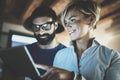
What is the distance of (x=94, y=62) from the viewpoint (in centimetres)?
221

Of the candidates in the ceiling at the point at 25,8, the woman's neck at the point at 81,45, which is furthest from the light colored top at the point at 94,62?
the ceiling at the point at 25,8

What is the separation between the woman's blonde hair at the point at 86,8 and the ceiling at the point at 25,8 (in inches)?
1.4

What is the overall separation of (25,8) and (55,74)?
0.56 metres

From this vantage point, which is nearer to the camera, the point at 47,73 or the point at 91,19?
the point at 47,73

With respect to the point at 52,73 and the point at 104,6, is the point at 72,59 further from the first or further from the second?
the point at 104,6

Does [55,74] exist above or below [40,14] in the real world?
below

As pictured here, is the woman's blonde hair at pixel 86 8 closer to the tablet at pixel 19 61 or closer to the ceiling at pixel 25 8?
the ceiling at pixel 25 8

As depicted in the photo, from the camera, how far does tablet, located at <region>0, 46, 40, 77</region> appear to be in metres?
2.15

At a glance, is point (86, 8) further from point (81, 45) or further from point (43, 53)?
point (43, 53)

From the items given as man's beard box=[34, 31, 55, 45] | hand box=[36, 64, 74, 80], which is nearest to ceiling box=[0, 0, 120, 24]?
man's beard box=[34, 31, 55, 45]

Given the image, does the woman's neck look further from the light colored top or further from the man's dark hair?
the man's dark hair

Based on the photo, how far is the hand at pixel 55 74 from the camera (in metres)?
2.16

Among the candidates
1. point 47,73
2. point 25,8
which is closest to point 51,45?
point 47,73

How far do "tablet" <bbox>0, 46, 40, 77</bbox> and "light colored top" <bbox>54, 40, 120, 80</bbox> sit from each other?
0.62 ft
